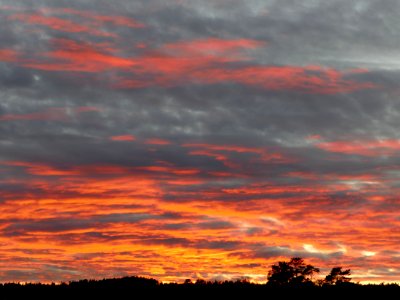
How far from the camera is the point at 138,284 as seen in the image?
35.5 meters

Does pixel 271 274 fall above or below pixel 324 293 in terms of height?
above

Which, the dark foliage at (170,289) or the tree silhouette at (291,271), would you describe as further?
the tree silhouette at (291,271)

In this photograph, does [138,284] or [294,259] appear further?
[294,259]

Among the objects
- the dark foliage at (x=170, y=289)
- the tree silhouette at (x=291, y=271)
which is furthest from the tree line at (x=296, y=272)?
the dark foliage at (x=170, y=289)

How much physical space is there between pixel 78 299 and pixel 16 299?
3357 mm

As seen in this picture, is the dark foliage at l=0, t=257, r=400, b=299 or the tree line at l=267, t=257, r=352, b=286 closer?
the dark foliage at l=0, t=257, r=400, b=299

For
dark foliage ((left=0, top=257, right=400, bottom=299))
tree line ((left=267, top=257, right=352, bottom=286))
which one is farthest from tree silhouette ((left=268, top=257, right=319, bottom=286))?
dark foliage ((left=0, top=257, right=400, bottom=299))

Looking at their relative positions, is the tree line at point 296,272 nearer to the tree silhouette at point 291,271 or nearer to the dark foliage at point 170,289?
the tree silhouette at point 291,271

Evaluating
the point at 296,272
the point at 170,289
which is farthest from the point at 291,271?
the point at 170,289

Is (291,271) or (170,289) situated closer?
(170,289)

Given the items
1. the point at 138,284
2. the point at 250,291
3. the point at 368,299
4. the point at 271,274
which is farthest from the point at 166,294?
the point at 271,274

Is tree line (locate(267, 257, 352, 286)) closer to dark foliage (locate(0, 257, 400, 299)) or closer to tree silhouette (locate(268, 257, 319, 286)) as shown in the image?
tree silhouette (locate(268, 257, 319, 286))

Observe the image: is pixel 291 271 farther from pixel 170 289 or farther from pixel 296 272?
pixel 170 289

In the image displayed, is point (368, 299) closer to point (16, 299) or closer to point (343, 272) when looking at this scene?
point (16, 299)
